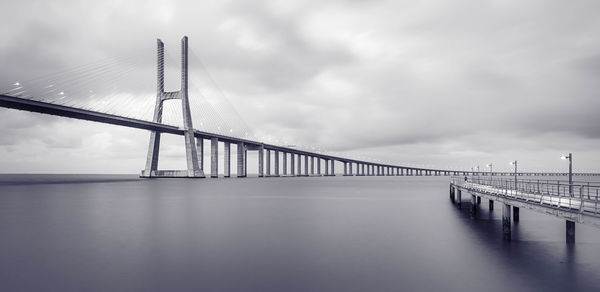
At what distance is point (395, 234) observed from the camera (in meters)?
24.8

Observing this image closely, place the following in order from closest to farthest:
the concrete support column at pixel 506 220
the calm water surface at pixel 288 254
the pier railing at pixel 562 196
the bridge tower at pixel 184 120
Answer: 1. the pier railing at pixel 562 196
2. the calm water surface at pixel 288 254
3. the concrete support column at pixel 506 220
4. the bridge tower at pixel 184 120

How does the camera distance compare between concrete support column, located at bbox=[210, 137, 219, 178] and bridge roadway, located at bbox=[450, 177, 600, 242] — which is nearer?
bridge roadway, located at bbox=[450, 177, 600, 242]

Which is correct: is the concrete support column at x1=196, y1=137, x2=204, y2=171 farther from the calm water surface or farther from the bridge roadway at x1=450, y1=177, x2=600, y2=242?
the bridge roadway at x1=450, y1=177, x2=600, y2=242

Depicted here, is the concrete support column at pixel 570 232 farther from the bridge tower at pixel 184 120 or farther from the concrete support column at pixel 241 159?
the concrete support column at pixel 241 159

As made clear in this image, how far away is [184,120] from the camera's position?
8881 centimetres

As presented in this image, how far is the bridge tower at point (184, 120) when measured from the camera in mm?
88938

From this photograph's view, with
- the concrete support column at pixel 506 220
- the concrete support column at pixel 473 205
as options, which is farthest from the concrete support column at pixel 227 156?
the concrete support column at pixel 506 220

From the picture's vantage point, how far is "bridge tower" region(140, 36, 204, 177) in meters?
88.9

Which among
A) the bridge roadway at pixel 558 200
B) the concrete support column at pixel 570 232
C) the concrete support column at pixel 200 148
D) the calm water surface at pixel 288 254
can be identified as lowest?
the calm water surface at pixel 288 254

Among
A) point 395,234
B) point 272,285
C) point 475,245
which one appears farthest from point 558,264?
point 272,285

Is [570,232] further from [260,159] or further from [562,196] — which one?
A: [260,159]

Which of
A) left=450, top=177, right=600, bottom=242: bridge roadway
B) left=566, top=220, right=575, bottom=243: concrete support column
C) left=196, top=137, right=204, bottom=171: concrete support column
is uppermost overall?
left=196, top=137, right=204, bottom=171: concrete support column

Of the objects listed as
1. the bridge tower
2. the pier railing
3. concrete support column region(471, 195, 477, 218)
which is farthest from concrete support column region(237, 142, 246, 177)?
the pier railing

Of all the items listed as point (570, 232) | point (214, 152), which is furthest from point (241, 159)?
point (570, 232)
